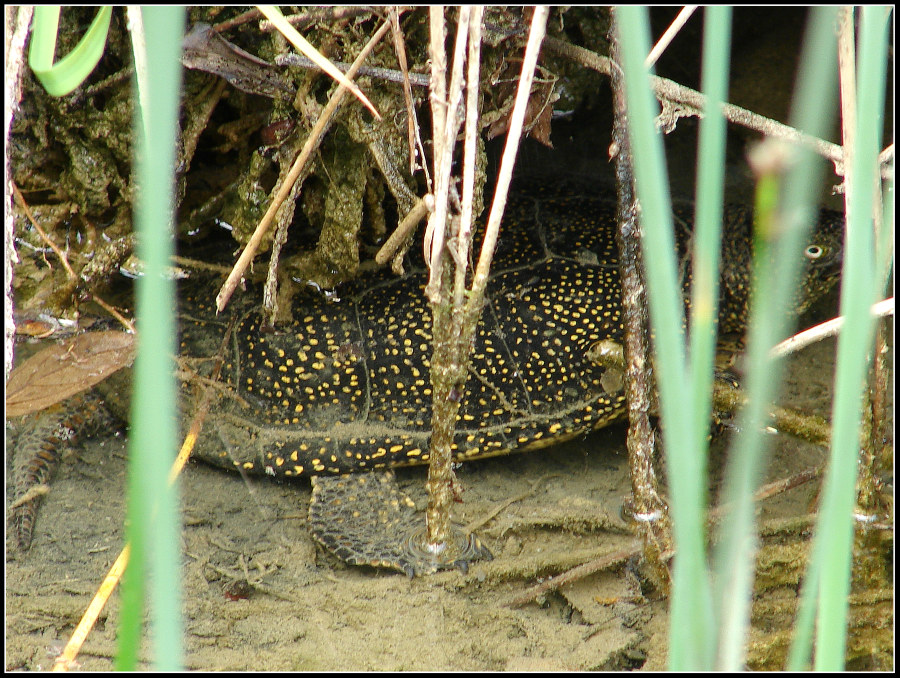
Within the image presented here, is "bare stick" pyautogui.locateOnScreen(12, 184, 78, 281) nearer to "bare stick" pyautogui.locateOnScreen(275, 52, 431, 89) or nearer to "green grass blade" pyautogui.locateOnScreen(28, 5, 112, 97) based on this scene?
"bare stick" pyautogui.locateOnScreen(275, 52, 431, 89)

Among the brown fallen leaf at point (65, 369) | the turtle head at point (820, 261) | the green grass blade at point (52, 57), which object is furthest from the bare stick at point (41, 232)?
the turtle head at point (820, 261)

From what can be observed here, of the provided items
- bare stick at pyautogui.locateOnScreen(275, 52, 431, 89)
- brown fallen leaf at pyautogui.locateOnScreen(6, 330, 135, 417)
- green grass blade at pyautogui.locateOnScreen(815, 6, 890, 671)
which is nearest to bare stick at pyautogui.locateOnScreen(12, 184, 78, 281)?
brown fallen leaf at pyautogui.locateOnScreen(6, 330, 135, 417)

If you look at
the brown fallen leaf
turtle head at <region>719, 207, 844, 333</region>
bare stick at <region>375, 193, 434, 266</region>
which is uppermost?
turtle head at <region>719, 207, 844, 333</region>

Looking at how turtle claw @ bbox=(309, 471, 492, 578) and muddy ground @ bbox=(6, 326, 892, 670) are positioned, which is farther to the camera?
turtle claw @ bbox=(309, 471, 492, 578)

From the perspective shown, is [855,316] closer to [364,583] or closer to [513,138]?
[513,138]

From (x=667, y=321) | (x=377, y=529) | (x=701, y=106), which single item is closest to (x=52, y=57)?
(x=667, y=321)

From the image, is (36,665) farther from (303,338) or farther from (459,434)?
(459,434)

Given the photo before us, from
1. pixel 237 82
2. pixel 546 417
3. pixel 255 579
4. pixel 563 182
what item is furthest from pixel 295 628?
pixel 563 182
